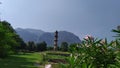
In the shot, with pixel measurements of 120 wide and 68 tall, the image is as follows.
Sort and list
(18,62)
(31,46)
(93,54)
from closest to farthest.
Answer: (93,54) < (18,62) < (31,46)

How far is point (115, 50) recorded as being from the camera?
5.23m

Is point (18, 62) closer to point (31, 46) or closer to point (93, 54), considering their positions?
point (93, 54)

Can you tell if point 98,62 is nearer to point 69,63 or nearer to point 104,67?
point 104,67

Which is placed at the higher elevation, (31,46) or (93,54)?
(31,46)

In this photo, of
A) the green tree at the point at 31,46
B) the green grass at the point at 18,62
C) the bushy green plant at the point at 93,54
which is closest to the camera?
the bushy green plant at the point at 93,54

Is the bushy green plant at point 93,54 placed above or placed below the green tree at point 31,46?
below

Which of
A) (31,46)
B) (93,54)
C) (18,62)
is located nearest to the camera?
(93,54)

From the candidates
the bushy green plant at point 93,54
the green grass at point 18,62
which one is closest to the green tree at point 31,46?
the green grass at point 18,62

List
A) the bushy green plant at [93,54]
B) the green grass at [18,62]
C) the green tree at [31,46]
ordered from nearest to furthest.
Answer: the bushy green plant at [93,54], the green grass at [18,62], the green tree at [31,46]

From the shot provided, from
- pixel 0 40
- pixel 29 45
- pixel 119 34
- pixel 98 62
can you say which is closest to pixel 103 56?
pixel 98 62

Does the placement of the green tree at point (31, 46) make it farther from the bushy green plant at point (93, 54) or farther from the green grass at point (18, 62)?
the bushy green plant at point (93, 54)

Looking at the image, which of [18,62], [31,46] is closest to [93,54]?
[18,62]


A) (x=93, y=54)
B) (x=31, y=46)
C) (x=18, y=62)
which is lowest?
(x=93, y=54)

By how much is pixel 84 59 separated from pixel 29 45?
79789 mm
